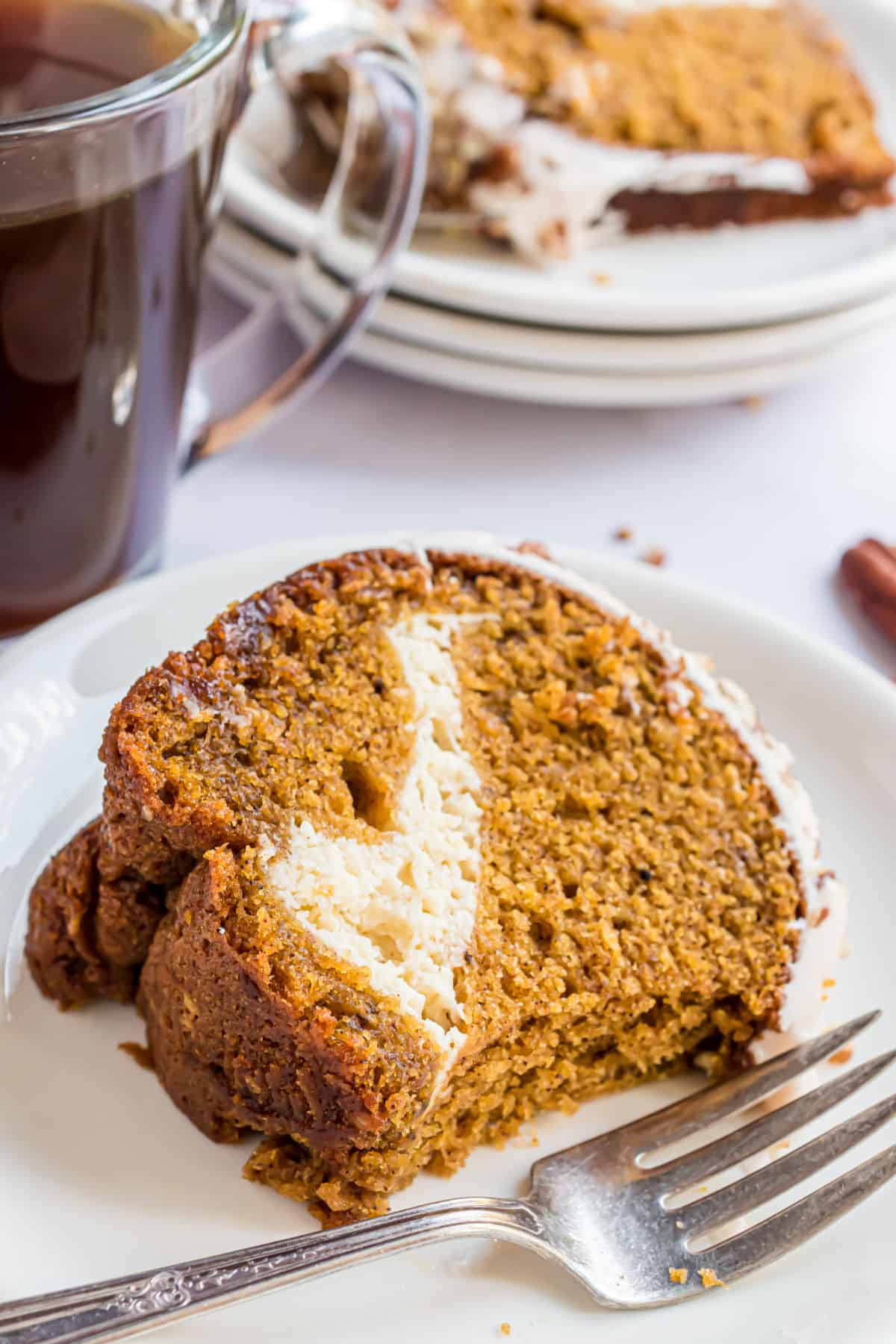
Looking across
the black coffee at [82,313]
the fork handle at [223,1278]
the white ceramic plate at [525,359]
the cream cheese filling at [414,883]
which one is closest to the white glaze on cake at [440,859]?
the cream cheese filling at [414,883]

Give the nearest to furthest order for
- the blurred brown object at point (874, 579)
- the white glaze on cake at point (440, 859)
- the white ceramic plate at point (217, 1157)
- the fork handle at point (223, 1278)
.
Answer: the fork handle at point (223, 1278) < the white ceramic plate at point (217, 1157) < the white glaze on cake at point (440, 859) < the blurred brown object at point (874, 579)

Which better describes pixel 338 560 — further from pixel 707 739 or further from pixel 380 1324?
pixel 380 1324

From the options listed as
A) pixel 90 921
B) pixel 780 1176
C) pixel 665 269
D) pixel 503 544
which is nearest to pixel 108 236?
pixel 503 544

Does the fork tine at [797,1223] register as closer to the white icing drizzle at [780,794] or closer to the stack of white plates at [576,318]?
the white icing drizzle at [780,794]

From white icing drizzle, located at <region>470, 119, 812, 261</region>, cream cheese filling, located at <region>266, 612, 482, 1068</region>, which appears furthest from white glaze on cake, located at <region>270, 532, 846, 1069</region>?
white icing drizzle, located at <region>470, 119, 812, 261</region>

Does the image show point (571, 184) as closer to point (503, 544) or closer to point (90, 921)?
point (503, 544)
